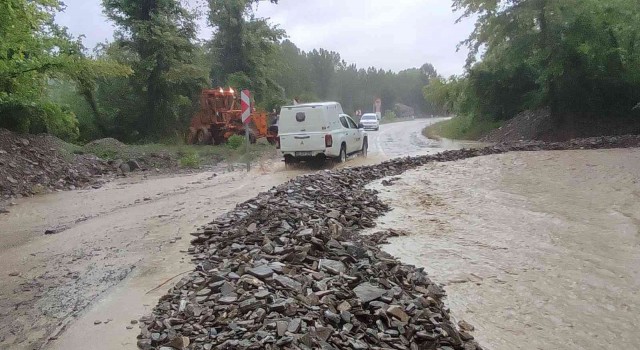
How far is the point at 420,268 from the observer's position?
6.55 m

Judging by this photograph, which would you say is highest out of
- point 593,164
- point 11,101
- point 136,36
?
point 136,36

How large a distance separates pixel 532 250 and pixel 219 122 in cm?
2048

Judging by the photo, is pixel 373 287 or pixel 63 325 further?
pixel 373 287

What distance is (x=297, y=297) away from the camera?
194 inches

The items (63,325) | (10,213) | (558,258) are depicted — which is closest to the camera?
(63,325)

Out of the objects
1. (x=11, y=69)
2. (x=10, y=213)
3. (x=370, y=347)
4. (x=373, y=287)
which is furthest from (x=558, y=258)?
(x=11, y=69)

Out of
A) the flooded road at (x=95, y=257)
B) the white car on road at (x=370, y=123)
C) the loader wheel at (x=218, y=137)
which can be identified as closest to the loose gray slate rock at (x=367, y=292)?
the flooded road at (x=95, y=257)

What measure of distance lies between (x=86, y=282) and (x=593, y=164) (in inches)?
593

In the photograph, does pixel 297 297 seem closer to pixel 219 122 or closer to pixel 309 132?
pixel 309 132

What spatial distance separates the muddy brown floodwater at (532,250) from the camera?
17.2 feet

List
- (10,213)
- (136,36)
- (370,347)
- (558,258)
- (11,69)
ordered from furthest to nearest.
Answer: (136,36)
(11,69)
(10,213)
(558,258)
(370,347)

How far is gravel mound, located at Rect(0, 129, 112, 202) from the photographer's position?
13.8 m

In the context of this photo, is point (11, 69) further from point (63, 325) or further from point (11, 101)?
point (63, 325)

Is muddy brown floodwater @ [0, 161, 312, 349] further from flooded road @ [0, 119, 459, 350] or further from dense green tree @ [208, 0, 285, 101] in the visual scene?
dense green tree @ [208, 0, 285, 101]
